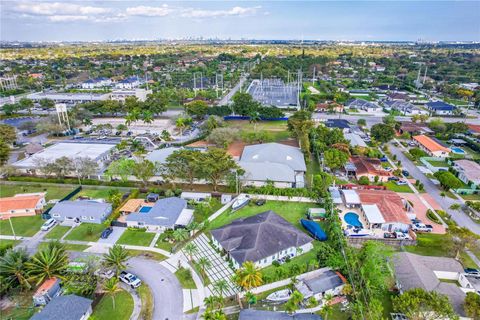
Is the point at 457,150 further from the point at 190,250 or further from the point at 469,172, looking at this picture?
the point at 190,250

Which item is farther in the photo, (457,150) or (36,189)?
(457,150)

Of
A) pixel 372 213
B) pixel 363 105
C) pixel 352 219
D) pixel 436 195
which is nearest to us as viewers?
pixel 372 213

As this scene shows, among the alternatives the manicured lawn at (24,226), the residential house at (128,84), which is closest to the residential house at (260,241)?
the manicured lawn at (24,226)

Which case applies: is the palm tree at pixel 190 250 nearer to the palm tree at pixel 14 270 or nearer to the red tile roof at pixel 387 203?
the palm tree at pixel 14 270

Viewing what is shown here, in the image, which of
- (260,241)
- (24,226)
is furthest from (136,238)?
(24,226)

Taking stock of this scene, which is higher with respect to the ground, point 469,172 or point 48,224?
point 469,172

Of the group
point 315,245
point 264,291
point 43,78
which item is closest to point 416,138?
point 315,245

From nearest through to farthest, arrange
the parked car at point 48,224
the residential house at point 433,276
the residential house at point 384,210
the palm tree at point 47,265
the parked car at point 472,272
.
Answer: the residential house at point 433,276 < the palm tree at point 47,265 < the parked car at point 472,272 < the residential house at point 384,210 < the parked car at point 48,224

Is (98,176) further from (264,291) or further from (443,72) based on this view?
(443,72)
